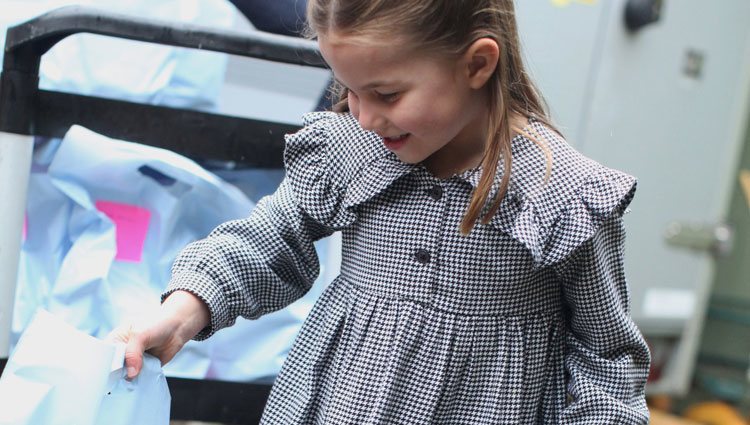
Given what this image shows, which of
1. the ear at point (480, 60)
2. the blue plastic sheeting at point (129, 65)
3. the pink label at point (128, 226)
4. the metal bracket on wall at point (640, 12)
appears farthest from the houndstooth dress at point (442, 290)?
the metal bracket on wall at point (640, 12)

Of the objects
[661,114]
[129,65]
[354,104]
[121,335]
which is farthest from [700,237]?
[121,335]

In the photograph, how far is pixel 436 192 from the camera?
1263mm

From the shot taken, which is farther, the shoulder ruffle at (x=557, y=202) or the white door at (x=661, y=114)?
the white door at (x=661, y=114)

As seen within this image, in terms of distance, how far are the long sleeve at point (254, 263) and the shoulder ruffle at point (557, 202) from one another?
0.26 m

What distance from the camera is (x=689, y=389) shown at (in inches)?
154

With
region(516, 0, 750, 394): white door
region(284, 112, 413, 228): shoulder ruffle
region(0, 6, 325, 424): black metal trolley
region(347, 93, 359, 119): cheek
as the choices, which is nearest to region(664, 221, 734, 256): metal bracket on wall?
region(516, 0, 750, 394): white door

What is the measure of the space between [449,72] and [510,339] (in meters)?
0.34

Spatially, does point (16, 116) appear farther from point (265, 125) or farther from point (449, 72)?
point (449, 72)

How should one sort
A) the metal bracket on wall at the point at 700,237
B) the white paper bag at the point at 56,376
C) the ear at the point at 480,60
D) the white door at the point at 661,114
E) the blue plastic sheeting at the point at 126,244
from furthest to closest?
the metal bracket on wall at the point at 700,237 → the white door at the point at 661,114 → the blue plastic sheeting at the point at 126,244 → the ear at the point at 480,60 → the white paper bag at the point at 56,376

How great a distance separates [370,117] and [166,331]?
339mm

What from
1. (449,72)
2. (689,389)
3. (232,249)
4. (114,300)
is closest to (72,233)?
(114,300)

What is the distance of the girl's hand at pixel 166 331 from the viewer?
3.75 ft

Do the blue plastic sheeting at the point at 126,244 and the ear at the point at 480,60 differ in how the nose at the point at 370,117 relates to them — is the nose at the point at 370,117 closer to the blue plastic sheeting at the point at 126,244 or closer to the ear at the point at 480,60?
the ear at the point at 480,60

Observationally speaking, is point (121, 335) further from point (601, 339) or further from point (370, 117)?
point (601, 339)
